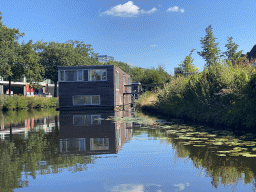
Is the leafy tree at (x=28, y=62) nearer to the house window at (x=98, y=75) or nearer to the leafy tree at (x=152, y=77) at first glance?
the house window at (x=98, y=75)

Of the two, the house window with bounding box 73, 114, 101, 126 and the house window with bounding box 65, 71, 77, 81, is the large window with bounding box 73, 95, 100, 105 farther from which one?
the house window with bounding box 73, 114, 101, 126

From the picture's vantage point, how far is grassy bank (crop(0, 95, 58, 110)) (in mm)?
38312

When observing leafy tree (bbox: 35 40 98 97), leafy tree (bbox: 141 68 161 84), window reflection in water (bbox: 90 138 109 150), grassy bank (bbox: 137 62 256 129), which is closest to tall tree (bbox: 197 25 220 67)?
leafy tree (bbox: 141 68 161 84)

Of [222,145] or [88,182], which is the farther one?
[222,145]

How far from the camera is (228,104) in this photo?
512 inches

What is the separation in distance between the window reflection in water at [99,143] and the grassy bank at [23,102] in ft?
105

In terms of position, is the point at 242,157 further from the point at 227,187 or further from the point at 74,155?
the point at 74,155

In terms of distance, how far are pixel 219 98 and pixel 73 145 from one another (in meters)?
8.00

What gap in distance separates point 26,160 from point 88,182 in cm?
250

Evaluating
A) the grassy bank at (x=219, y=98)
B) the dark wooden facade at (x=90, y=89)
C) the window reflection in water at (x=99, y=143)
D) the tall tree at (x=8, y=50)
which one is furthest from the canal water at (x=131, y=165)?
the tall tree at (x=8, y=50)

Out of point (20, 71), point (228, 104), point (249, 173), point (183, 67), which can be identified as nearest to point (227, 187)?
point (249, 173)

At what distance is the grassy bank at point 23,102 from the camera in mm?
38312

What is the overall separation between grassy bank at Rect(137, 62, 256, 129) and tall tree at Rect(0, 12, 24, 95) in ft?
82.5

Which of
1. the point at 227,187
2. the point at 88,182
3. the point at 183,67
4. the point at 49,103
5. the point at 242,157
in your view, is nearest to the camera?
the point at 227,187
